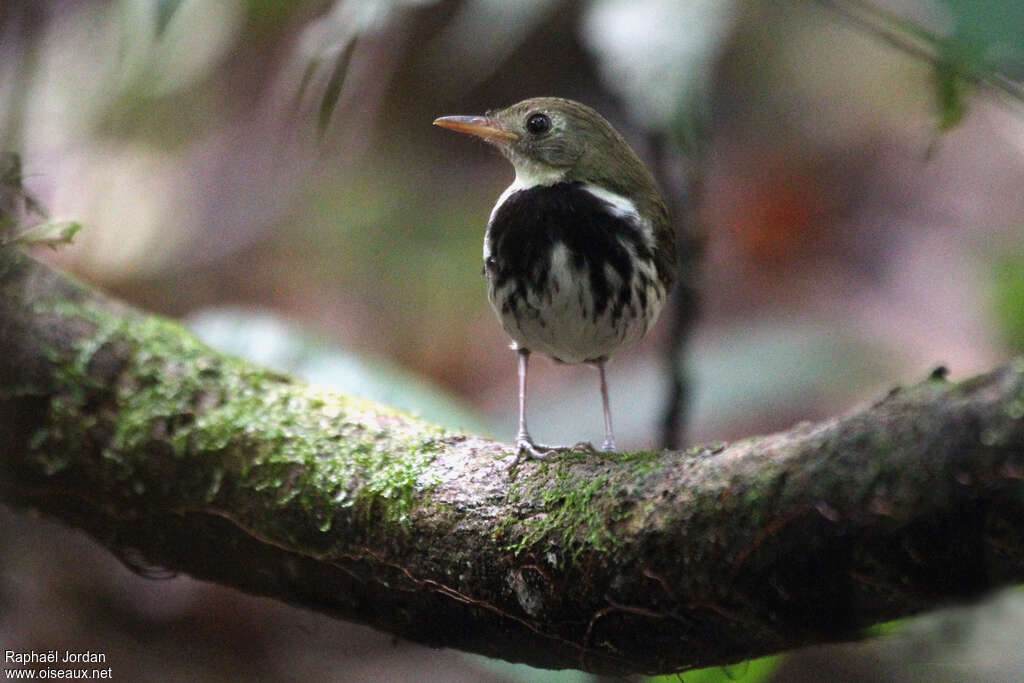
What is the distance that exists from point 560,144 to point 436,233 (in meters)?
4.15

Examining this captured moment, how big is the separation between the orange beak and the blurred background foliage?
8.7 inches

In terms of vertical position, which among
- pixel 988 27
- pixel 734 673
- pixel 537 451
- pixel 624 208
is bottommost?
pixel 734 673

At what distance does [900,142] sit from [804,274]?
1453mm

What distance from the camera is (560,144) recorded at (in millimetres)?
3205

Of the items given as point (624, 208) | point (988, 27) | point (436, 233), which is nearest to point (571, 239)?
point (624, 208)

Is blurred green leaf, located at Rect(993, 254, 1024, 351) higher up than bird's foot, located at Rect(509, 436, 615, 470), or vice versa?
blurred green leaf, located at Rect(993, 254, 1024, 351)

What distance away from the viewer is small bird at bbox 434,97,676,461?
2.90 m

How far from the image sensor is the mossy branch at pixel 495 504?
1.43 meters

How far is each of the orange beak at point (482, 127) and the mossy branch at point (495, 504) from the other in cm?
94

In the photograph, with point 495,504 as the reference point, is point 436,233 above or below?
above

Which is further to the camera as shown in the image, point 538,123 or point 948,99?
point 538,123

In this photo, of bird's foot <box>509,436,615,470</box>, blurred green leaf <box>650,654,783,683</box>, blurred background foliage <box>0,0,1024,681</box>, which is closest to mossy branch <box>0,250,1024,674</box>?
bird's foot <box>509,436,615,470</box>

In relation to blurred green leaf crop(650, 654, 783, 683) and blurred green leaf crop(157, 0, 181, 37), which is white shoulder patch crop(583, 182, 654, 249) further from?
blurred green leaf crop(157, 0, 181, 37)

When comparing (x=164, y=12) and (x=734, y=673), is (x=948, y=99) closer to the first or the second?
(x=734, y=673)
